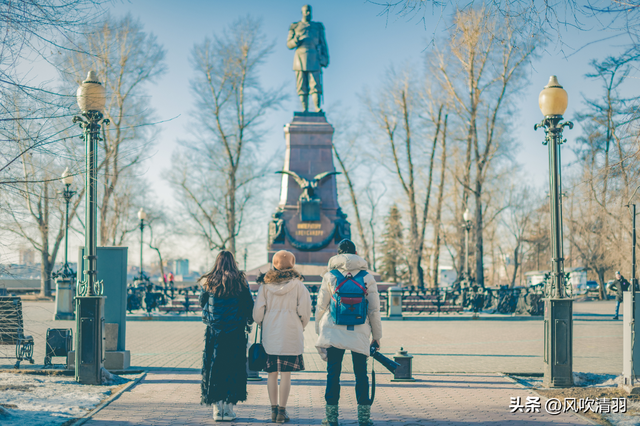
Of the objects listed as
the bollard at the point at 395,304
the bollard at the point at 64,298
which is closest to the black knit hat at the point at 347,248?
the bollard at the point at 395,304

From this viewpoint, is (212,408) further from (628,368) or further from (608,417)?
(628,368)

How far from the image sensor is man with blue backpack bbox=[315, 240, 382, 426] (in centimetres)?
586

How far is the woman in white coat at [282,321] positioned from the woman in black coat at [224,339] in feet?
0.74

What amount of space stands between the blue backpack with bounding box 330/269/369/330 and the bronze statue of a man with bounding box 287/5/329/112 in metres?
18.9

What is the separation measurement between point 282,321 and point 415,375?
3.69 m

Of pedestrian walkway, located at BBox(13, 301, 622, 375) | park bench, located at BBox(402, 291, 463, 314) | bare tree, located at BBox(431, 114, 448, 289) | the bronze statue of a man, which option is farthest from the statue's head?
bare tree, located at BBox(431, 114, 448, 289)

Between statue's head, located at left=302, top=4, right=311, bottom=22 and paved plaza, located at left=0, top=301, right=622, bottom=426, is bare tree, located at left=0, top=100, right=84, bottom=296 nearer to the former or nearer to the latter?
paved plaza, located at left=0, top=301, right=622, bottom=426

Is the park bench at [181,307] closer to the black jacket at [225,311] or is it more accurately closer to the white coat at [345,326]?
the black jacket at [225,311]

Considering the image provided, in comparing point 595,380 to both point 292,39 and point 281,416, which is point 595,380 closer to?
point 281,416

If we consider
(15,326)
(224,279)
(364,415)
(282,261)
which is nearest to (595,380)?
(364,415)

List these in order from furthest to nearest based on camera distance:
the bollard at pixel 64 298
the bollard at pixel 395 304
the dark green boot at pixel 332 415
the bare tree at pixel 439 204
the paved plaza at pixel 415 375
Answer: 1. the bare tree at pixel 439 204
2. the bollard at pixel 395 304
3. the bollard at pixel 64 298
4. the paved plaza at pixel 415 375
5. the dark green boot at pixel 332 415

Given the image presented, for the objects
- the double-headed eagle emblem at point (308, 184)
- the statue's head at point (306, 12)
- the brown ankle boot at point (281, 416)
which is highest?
the statue's head at point (306, 12)

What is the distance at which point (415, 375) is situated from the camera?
9.12m

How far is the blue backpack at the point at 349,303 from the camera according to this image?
19.2 feet
